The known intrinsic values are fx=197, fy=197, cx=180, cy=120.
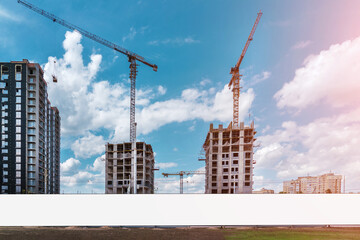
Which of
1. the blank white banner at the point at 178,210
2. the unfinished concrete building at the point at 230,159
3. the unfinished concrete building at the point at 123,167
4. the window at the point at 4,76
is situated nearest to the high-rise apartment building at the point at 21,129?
the window at the point at 4,76

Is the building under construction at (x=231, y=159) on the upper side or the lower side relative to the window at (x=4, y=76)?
lower

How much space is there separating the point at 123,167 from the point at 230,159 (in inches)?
839

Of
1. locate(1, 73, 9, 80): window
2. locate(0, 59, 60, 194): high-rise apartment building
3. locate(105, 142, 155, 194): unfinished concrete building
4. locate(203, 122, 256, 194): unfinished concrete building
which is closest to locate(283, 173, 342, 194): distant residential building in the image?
locate(203, 122, 256, 194): unfinished concrete building

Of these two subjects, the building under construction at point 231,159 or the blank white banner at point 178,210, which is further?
the building under construction at point 231,159

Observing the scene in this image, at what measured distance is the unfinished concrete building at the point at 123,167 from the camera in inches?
1558

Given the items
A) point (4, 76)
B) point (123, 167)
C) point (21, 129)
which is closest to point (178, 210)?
point (123, 167)

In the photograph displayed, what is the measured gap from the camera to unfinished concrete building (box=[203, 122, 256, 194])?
116 feet

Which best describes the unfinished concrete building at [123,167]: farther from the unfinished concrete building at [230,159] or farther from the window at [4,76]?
the window at [4,76]

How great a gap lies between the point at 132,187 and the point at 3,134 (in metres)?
25.2

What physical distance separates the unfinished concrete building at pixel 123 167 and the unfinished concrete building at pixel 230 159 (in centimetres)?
1327

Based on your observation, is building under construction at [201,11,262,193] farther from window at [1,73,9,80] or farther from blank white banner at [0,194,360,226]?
window at [1,73,9,80]

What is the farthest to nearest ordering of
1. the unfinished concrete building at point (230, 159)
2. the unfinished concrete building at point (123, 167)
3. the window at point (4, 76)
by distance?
1. the unfinished concrete building at point (123, 167)
2. the window at point (4, 76)
3. the unfinished concrete building at point (230, 159)

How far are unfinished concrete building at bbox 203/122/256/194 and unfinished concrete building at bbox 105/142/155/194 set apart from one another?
13271 millimetres

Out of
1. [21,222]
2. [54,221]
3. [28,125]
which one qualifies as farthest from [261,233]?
[28,125]
